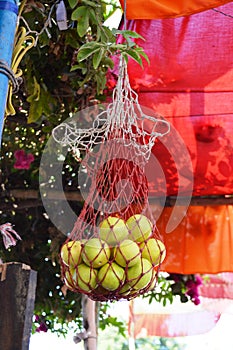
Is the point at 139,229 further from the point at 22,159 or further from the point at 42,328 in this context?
the point at 42,328

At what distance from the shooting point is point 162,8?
5.75 ft

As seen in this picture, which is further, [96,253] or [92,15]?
[92,15]

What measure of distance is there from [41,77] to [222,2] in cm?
74

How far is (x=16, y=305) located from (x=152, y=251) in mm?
565

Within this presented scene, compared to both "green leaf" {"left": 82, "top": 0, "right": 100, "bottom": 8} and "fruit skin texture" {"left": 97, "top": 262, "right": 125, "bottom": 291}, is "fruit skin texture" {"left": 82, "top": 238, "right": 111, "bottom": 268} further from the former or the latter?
"green leaf" {"left": 82, "top": 0, "right": 100, "bottom": 8}

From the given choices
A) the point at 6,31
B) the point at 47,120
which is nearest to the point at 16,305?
the point at 6,31

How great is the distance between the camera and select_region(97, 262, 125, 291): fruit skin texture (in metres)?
1.35

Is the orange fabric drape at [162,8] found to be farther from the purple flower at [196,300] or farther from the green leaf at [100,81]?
the purple flower at [196,300]

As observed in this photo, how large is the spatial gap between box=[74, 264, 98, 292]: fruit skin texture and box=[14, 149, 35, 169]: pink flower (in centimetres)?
129

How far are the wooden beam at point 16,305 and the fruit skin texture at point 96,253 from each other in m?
0.41

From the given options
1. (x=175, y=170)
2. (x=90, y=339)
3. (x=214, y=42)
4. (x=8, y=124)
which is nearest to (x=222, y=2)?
(x=214, y=42)

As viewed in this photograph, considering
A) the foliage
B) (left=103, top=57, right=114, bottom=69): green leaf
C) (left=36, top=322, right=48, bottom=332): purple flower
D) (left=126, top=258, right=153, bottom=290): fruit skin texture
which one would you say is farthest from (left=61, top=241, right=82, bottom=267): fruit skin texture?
(left=36, top=322, right=48, bottom=332): purple flower

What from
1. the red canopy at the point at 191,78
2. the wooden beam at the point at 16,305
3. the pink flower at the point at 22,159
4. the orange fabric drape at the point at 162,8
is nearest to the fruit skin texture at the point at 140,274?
the wooden beam at the point at 16,305

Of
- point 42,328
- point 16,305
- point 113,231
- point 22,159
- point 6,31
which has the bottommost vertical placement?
point 16,305
